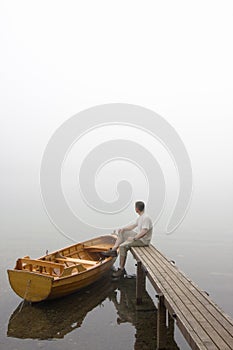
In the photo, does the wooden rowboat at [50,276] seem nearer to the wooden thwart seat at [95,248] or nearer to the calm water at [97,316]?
the calm water at [97,316]

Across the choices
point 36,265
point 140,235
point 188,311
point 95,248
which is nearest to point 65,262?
point 36,265

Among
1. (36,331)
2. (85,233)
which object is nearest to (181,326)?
(36,331)

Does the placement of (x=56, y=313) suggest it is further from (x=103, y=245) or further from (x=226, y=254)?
(x=226, y=254)

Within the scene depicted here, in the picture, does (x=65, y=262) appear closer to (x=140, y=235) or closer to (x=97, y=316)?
(x=97, y=316)

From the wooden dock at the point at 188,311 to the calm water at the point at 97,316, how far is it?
1185 mm

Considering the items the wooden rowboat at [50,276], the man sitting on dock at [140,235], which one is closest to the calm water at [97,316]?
the wooden rowboat at [50,276]

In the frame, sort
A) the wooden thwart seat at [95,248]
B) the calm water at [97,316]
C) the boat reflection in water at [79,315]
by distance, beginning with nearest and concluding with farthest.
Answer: the calm water at [97,316] < the boat reflection in water at [79,315] < the wooden thwart seat at [95,248]

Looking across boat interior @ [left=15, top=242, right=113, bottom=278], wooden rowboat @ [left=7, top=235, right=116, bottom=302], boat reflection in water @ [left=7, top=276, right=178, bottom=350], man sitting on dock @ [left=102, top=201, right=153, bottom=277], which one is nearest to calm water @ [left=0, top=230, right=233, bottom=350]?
boat reflection in water @ [left=7, top=276, right=178, bottom=350]

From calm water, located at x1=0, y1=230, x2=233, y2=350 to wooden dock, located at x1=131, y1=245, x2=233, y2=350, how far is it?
1.18 meters

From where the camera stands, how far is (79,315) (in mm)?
8273

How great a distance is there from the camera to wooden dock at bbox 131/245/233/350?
4453 mm

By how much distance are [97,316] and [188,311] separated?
12.0ft

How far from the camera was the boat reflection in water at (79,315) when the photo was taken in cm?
718

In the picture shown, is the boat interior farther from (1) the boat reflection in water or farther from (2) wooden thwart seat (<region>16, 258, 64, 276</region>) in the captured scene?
(1) the boat reflection in water
